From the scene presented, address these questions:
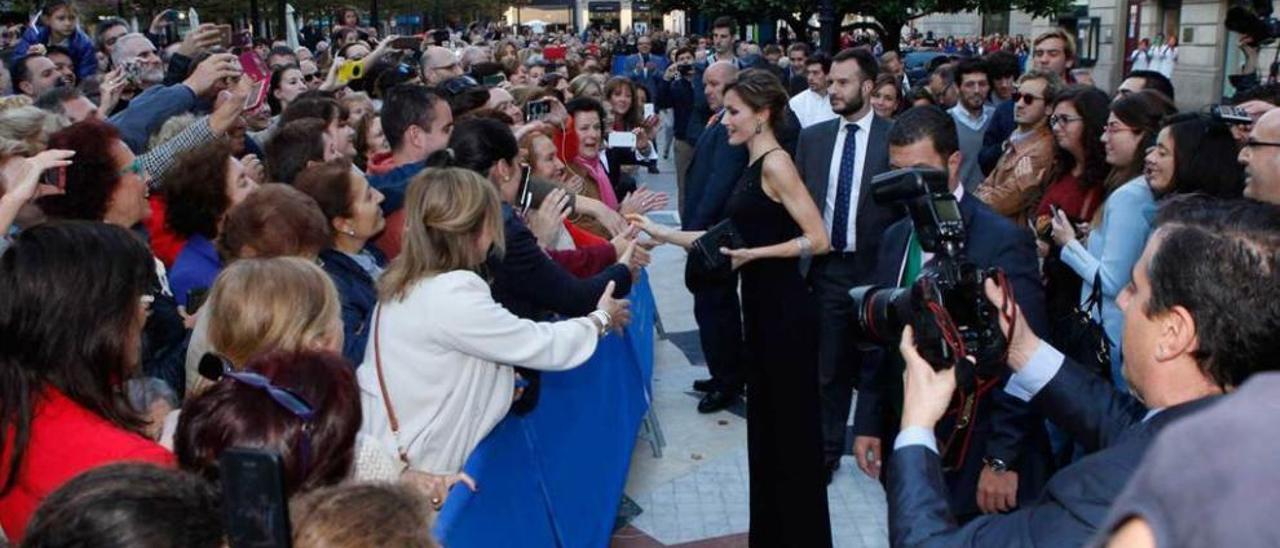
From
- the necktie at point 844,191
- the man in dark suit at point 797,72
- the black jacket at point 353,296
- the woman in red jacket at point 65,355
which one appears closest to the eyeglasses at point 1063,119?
the necktie at point 844,191

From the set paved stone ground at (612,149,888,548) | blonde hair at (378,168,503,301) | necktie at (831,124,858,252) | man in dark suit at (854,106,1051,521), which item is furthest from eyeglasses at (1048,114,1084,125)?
blonde hair at (378,168,503,301)

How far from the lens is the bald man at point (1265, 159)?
3617 mm

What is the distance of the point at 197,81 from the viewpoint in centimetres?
554

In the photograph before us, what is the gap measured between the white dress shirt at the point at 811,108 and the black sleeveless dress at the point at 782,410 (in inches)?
164

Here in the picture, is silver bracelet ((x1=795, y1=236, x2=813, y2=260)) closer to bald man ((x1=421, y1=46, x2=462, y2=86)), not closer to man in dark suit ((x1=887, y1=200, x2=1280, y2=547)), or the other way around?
man in dark suit ((x1=887, y1=200, x2=1280, y2=547))

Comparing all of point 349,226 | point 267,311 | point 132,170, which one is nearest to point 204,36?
point 132,170

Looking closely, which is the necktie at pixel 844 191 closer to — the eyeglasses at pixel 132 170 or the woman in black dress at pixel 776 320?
the woman in black dress at pixel 776 320

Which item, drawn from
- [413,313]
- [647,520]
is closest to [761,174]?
[647,520]

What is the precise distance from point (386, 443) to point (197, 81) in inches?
122

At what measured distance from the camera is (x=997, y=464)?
3.28 metres

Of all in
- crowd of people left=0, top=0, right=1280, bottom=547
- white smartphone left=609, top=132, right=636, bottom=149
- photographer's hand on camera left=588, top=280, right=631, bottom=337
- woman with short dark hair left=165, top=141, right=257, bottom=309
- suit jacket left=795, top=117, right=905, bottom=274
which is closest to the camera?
crowd of people left=0, top=0, right=1280, bottom=547

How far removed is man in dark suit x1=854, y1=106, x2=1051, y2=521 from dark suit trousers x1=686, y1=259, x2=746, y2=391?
2.51 m

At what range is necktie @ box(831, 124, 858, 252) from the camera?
16.7 ft

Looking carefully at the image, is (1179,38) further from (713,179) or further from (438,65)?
(713,179)
